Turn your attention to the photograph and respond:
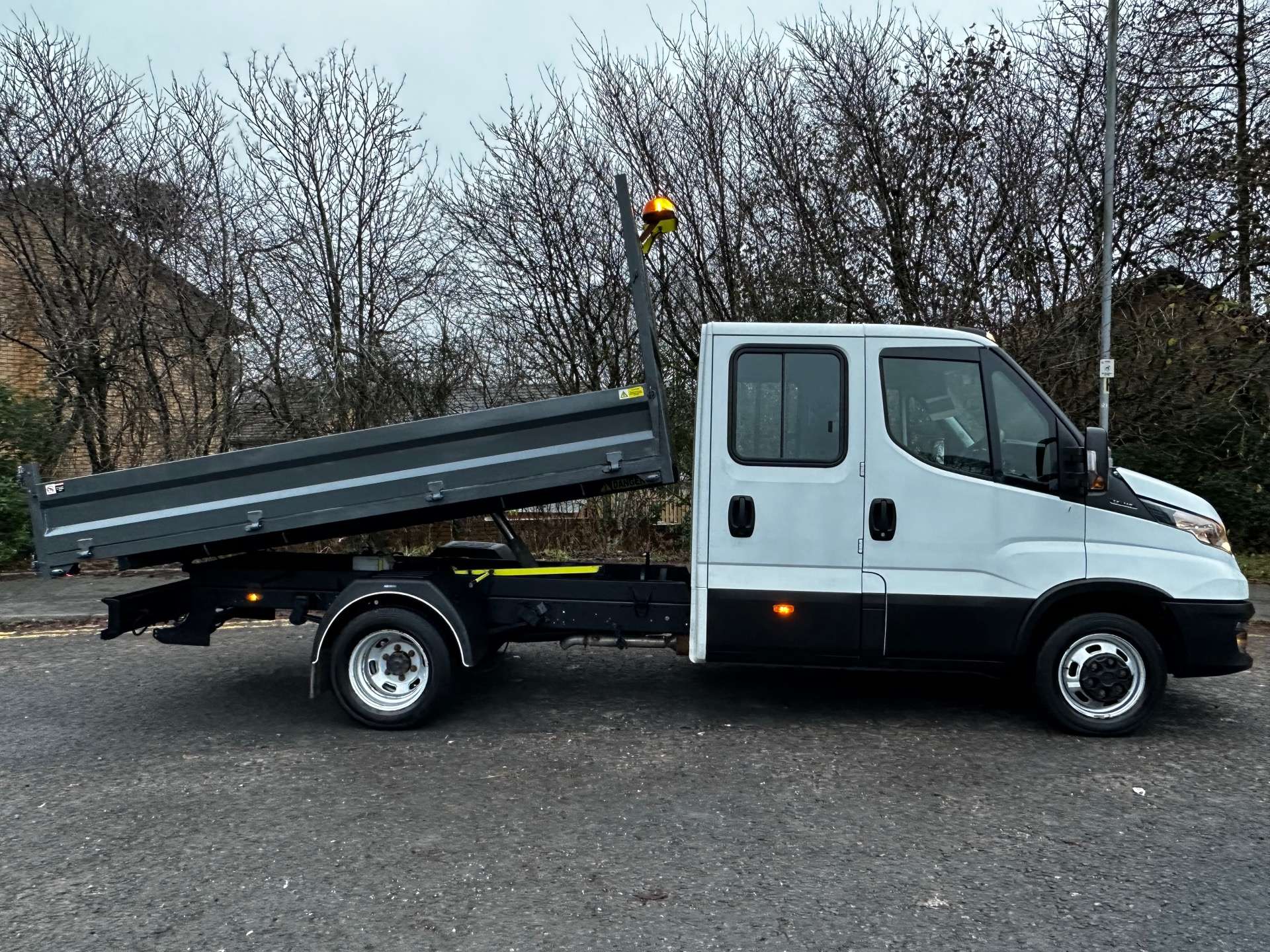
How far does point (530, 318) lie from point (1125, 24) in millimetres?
9782

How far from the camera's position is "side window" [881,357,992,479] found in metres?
5.41

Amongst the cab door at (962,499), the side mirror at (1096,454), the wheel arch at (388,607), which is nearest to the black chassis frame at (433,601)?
the wheel arch at (388,607)

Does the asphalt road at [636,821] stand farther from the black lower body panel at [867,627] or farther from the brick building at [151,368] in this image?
the brick building at [151,368]

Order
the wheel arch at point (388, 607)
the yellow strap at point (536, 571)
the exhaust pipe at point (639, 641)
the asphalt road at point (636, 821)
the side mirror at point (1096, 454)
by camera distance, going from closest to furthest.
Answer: the asphalt road at point (636, 821) < the side mirror at point (1096, 454) < the wheel arch at point (388, 607) < the exhaust pipe at point (639, 641) < the yellow strap at point (536, 571)

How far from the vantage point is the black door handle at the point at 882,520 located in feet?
17.8

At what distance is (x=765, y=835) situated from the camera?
13.8 ft

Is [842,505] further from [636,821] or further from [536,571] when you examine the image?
[636,821]

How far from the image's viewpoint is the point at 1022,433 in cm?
542

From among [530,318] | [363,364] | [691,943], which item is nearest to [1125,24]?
[530,318]

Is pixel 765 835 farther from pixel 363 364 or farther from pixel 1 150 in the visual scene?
pixel 1 150

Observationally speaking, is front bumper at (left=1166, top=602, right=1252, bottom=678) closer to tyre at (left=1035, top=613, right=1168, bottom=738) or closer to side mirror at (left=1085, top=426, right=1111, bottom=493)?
tyre at (left=1035, top=613, right=1168, bottom=738)

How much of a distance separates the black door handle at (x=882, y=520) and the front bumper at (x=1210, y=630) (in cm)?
158

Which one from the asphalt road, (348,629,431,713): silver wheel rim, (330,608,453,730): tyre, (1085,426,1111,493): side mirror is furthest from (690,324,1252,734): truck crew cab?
(348,629,431,713): silver wheel rim

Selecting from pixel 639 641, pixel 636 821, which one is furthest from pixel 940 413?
pixel 636 821
